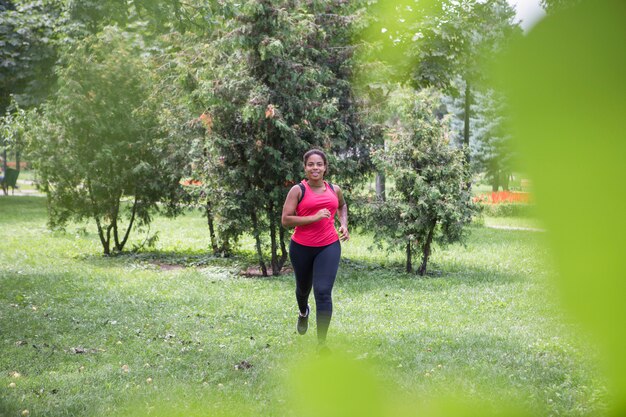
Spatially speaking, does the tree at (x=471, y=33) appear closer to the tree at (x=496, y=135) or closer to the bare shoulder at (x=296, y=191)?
the tree at (x=496, y=135)

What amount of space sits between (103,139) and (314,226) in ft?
27.6

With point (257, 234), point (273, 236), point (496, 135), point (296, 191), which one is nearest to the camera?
point (496, 135)

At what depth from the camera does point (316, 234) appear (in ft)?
20.4

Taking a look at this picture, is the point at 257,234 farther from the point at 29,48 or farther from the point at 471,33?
the point at 29,48

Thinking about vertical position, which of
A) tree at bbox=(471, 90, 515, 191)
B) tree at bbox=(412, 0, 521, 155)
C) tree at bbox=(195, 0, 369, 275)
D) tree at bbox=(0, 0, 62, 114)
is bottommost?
tree at bbox=(471, 90, 515, 191)

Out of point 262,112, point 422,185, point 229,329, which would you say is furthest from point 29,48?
point 229,329

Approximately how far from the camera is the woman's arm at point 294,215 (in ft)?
19.3

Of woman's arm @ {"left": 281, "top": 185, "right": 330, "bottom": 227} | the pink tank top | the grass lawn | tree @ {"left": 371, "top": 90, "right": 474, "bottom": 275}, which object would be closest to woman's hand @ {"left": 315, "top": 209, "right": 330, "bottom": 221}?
woman's arm @ {"left": 281, "top": 185, "right": 330, "bottom": 227}

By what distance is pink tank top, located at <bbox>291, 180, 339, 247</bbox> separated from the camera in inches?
245

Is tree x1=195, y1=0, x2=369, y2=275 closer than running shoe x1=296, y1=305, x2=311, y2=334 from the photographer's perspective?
No

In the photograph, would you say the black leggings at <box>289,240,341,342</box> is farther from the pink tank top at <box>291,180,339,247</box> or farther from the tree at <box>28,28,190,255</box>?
the tree at <box>28,28,190,255</box>

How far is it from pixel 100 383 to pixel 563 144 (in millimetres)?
5783

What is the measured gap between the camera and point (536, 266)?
9.7 inches

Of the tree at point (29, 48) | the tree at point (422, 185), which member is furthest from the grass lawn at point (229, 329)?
the tree at point (29, 48)
